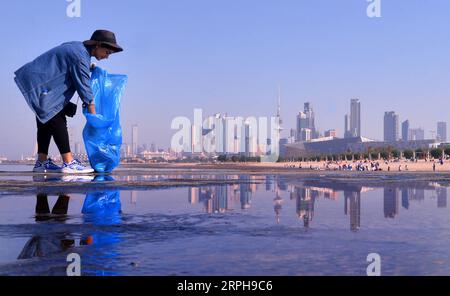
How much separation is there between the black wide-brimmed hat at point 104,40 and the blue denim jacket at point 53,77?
328 mm

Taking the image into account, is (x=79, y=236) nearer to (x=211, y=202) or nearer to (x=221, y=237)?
(x=221, y=237)

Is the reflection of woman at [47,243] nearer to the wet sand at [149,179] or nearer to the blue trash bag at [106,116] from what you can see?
the wet sand at [149,179]

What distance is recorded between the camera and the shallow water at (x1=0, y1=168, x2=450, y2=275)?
3488mm

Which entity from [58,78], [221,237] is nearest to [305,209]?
[221,237]

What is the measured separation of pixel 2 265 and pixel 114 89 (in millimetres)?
12462

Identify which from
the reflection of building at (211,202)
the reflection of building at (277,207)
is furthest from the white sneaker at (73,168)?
the reflection of building at (277,207)

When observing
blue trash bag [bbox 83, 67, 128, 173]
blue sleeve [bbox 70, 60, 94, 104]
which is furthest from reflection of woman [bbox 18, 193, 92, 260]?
blue trash bag [bbox 83, 67, 128, 173]

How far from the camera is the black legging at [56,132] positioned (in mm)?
13438

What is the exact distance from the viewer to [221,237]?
4.71 m

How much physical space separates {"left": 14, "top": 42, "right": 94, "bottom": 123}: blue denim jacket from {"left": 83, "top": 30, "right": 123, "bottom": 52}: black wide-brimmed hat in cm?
33

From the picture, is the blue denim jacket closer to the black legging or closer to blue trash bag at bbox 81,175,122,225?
the black legging

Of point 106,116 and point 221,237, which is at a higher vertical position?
point 106,116

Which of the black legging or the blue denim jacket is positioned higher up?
the blue denim jacket

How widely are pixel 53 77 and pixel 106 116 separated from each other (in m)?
2.65
